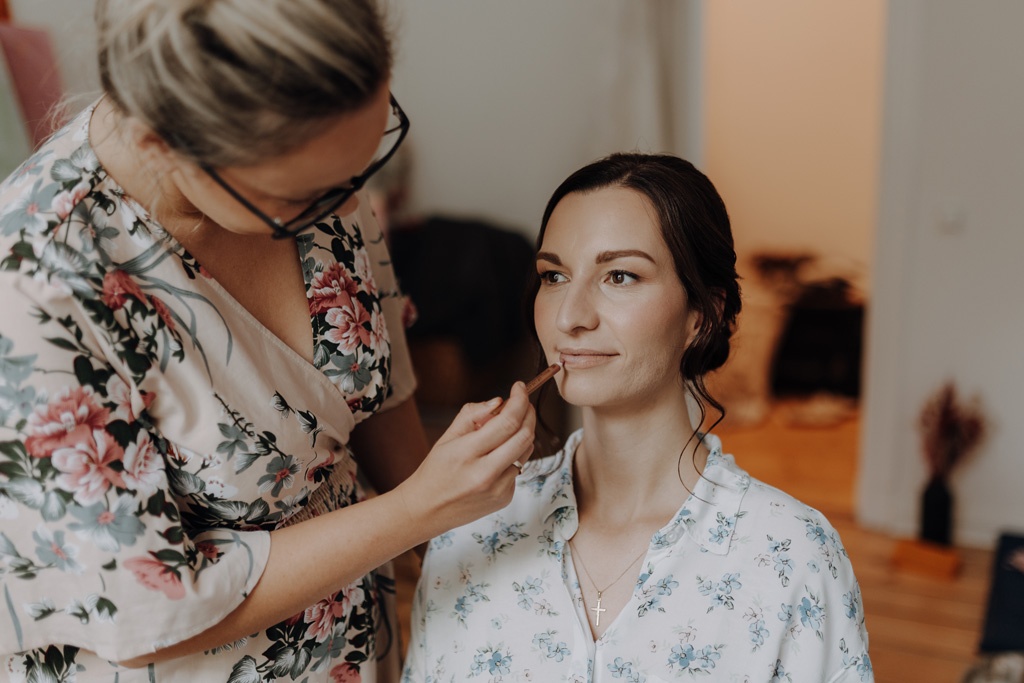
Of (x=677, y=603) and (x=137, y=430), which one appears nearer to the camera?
(x=137, y=430)

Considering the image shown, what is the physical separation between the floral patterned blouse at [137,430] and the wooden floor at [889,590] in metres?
1.55

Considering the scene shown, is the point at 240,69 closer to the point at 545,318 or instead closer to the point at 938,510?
the point at 545,318

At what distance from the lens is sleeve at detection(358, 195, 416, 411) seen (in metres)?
1.24

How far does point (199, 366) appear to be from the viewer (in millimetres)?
925

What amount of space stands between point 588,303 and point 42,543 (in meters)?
0.66

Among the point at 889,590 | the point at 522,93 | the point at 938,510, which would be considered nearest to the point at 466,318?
the point at 522,93

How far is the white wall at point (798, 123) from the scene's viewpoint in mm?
4902

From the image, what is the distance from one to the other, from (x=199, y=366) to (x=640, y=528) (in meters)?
0.62

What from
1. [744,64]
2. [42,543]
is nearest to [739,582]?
[42,543]

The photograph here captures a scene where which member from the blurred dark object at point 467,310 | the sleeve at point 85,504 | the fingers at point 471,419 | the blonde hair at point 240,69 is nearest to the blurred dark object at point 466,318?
the blurred dark object at point 467,310

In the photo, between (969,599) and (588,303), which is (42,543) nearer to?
(588,303)

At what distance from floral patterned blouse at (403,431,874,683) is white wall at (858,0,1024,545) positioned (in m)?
2.35

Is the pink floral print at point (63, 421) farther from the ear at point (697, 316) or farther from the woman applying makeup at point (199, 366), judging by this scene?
the ear at point (697, 316)

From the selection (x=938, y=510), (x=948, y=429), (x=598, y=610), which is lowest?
(x=938, y=510)
